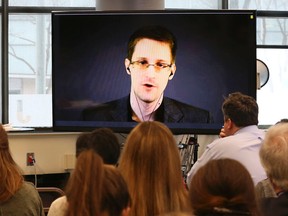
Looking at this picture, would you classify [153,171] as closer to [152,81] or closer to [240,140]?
[240,140]

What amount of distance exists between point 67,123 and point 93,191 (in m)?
3.88

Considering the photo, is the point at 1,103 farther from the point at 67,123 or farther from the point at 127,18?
the point at 127,18

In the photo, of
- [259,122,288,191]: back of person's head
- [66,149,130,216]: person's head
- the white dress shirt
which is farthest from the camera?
the white dress shirt

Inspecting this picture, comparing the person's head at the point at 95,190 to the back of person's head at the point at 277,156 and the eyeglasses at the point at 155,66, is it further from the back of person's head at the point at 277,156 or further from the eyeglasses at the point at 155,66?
the eyeglasses at the point at 155,66

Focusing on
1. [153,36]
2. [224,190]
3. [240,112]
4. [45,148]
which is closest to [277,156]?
[224,190]

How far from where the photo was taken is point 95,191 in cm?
164

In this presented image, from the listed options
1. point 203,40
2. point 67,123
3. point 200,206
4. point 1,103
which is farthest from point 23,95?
point 200,206

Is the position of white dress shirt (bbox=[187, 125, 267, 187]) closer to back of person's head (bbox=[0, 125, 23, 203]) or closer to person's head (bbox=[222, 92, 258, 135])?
person's head (bbox=[222, 92, 258, 135])

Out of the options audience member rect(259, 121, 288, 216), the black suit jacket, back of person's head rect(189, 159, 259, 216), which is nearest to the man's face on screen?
the black suit jacket

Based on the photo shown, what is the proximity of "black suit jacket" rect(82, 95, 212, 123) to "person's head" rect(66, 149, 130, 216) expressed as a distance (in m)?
3.58

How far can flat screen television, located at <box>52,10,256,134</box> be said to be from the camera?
16.8ft

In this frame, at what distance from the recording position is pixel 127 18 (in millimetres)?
5289

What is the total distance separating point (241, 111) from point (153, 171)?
6.32ft

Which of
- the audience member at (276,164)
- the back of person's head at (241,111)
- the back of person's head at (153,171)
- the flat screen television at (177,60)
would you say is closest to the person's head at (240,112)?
the back of person's head at (241,111)
